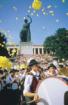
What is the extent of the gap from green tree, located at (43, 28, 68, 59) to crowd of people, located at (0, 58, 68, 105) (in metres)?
61.9

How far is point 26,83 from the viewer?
4949mm

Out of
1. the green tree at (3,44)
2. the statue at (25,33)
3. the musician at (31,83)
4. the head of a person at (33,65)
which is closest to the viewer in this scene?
the musician at (31,83)

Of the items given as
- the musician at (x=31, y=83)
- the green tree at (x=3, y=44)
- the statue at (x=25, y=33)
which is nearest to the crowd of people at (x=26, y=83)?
the musician at (x=31, y=83)

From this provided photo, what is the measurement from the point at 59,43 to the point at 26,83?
74.9 m

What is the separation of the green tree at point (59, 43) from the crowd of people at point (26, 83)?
203 ft

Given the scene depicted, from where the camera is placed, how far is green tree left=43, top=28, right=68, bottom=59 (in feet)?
253

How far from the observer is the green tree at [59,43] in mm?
77000

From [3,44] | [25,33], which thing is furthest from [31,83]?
[25,33]

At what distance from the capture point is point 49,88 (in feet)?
13.8

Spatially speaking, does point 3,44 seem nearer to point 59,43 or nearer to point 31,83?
point 59,43

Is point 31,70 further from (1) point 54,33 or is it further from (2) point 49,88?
(1) point 54,33

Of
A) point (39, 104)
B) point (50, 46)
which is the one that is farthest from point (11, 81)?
point (50, 46)

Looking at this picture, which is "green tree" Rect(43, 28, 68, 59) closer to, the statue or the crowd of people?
the statue

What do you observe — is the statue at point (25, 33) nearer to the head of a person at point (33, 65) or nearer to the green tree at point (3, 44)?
the green tree at point (3, 44)
